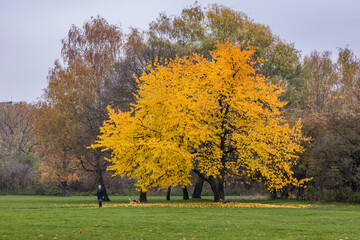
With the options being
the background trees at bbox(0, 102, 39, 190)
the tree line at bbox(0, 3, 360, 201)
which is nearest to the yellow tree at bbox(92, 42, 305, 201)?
the tree line at bbox(0, 3, 360, 201)

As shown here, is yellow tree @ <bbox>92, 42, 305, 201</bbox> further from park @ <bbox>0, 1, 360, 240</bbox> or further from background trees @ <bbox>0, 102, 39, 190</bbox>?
background trees @ <bbox>0, 102, 39, 190</bbox>

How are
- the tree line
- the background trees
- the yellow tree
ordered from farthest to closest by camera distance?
the background trees → the tree line → the yellow tree

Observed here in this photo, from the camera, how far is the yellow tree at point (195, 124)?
88.1 feet

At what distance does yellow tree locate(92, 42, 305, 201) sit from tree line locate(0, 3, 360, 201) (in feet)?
0.29

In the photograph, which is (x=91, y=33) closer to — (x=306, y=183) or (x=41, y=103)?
(x=41, y=103)

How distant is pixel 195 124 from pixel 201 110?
193 centimetres

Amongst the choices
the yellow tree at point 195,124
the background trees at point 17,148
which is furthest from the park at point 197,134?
the background trees at point 17,148

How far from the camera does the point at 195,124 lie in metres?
27.0

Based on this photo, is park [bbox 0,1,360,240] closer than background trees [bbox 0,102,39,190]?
Yes

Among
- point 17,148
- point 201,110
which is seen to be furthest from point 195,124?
point 17,148

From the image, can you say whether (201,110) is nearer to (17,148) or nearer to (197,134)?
(197,134)

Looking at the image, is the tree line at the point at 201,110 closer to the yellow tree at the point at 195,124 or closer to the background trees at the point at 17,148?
the yellow tree at the point at 195,124

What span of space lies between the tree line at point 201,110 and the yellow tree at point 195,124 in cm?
9

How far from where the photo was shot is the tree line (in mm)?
27656
